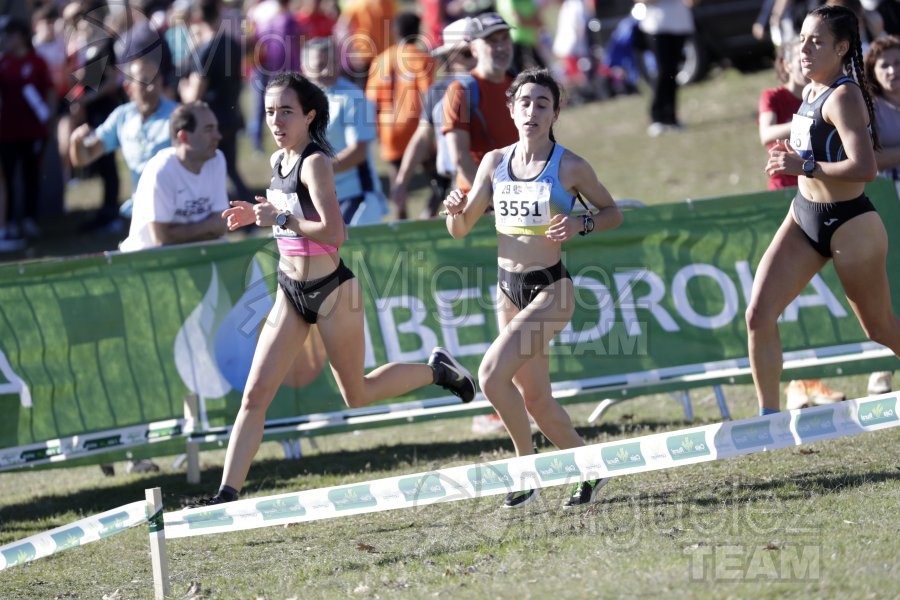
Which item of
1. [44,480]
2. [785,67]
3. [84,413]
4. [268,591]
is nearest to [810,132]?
[785,67]

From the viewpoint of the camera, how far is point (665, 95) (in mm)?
17156

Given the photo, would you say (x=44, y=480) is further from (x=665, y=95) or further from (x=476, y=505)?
(x=665, y=95)

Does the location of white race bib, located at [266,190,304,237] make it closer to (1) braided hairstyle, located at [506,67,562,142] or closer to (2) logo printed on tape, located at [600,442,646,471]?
(1) braided hairstyle, located at [506,67,562,142]

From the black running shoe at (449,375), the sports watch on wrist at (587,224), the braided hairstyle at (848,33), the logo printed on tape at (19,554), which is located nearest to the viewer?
the logo printed on tape at (19,554)

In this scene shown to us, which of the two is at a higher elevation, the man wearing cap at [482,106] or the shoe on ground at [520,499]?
the man wearing cap at [482,106]

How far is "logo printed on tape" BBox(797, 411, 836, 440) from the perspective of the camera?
5.83m

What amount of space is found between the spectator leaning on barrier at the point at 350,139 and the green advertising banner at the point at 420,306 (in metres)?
1.20

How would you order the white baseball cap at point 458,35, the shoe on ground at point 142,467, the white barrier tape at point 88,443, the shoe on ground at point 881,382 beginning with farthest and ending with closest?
the white baseball cap at point 458,35, the shoe on ground at point 142,467, the shoe on ground at point 881,382, the white barrier tape at point 88,443

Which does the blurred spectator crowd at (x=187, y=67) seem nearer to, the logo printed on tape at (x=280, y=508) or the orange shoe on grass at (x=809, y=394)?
the orange shoe on grass at (x=809, y=394)

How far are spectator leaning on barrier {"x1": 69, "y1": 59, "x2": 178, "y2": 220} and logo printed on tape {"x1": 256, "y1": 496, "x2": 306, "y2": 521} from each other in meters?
4.24

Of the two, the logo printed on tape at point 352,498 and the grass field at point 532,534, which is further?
the logo printed on tape at point 352,498

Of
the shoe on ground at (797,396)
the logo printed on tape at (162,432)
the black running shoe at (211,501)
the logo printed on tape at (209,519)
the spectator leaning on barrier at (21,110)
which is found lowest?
the shoe on ground at (797,396)

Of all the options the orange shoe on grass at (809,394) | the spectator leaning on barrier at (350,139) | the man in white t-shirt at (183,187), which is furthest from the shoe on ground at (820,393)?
the man in white t-shirt at (183,187)

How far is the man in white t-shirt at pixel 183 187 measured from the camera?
27.9 ft
